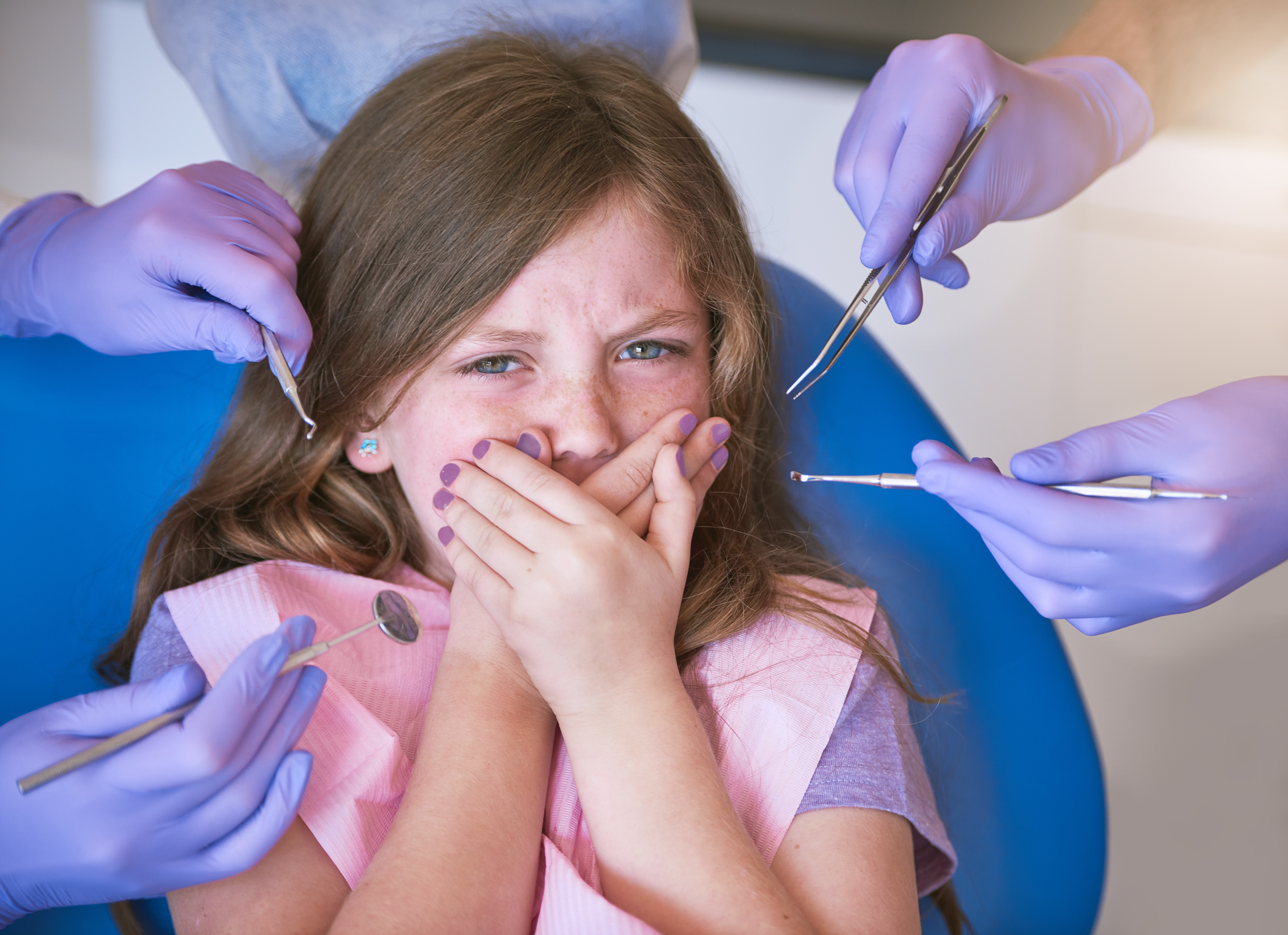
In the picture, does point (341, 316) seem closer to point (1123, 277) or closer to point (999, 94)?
point (999, 94)

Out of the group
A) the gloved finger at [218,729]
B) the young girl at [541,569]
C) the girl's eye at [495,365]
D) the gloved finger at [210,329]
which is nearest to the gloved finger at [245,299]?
the gloved finger at [210,329]

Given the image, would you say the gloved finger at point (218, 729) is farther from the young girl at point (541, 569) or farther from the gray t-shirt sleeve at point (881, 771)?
the gray t-shirt sleeve at point (881, 771)

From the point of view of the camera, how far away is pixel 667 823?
89 centimetres

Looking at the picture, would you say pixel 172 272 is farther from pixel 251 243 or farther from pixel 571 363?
pixel 571 363

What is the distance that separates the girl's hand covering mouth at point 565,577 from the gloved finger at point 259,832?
9.4 inches

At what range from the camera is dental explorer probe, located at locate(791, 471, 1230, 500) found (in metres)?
0.88

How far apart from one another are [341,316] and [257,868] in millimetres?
668

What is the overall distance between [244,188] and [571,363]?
1.88 ft

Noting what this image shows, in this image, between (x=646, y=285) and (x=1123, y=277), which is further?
(x=1123, y=277)

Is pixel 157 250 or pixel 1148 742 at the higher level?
pixel 157 250

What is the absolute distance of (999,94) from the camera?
1303 millimetres

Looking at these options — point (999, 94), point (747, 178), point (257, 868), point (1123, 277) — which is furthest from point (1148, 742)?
point (257, 868)

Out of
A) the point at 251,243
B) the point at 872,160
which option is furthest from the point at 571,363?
the point at 872,160

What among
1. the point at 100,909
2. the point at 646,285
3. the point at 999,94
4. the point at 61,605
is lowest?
the point at 100,909
